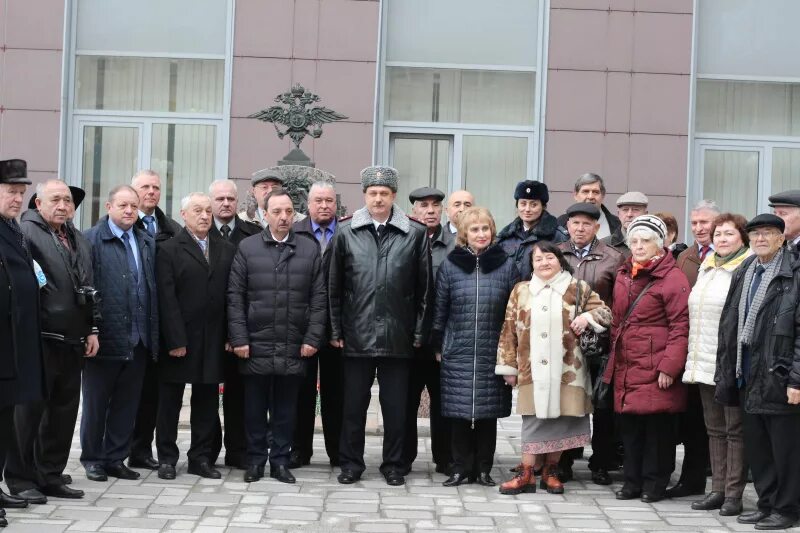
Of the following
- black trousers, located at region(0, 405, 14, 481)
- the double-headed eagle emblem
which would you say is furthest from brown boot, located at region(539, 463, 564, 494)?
the double-headed eagle emblem

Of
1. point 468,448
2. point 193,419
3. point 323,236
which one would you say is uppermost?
point 323,236

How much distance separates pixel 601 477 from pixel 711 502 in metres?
1.01

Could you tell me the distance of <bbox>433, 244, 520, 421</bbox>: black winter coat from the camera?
857cm

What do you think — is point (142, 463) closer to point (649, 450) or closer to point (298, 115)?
point (649, 450)

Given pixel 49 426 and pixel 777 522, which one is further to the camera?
pixel 49 426

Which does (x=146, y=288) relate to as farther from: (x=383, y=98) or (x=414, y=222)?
(x=383, y=98)

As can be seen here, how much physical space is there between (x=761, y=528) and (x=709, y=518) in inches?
15.8

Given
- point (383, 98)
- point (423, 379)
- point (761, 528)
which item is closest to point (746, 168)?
point (383, 98)

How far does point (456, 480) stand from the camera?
8656 mm

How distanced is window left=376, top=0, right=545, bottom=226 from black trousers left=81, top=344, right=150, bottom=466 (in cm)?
798

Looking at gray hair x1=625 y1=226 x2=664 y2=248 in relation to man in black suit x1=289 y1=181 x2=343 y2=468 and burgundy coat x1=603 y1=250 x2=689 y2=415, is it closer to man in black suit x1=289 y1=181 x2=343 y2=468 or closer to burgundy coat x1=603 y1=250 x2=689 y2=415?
burgundy coat x1=603 y1=250 x2=689 y2=415

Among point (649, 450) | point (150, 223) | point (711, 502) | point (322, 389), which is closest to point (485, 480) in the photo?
point (649, 450)

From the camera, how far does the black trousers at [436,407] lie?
361 inches

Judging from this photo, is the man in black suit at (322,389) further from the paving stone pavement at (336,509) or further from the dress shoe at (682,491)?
the dress shoe at (682,491)
